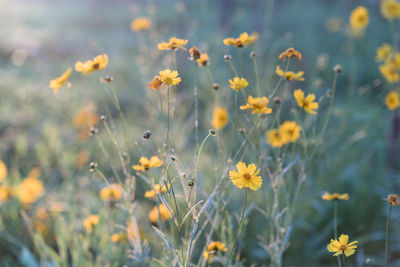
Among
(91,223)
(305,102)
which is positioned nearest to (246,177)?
(305,102)

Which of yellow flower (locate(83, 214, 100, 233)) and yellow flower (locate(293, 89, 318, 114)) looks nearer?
yellow flower (locate(293, 89, 318, 114))

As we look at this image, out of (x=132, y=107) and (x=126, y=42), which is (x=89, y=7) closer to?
(x=126, y=42)

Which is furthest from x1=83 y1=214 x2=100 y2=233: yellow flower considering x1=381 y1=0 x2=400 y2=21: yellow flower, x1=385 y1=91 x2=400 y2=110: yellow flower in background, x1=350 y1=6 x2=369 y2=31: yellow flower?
x1=381 y1=0 x2=400 y2=21: yellow flower

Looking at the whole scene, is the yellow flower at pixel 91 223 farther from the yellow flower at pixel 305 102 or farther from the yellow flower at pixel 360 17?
the yellow flower at pixel 360 17

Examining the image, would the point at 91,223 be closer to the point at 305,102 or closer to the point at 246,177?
the point at 246,177

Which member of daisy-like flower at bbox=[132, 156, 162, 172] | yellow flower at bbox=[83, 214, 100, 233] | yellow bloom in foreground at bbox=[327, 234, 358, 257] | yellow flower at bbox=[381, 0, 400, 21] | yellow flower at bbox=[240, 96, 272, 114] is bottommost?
yellow bloom in foreground at bbox=[327, 234, 358, 257]

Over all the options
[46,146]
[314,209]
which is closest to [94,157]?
[46,146]

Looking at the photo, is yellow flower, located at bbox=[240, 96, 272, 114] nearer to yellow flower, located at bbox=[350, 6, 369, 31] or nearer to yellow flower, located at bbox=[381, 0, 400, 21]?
yellow flower, located at bbox=[350, 6, 369, 31]

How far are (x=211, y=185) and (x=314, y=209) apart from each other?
0.57 m

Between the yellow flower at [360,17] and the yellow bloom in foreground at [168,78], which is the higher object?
the yellow flower at [360,17]

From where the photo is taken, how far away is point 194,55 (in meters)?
1.02

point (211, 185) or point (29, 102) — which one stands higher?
point (29, 102)

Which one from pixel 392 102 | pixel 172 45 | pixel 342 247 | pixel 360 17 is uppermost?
pixel 360 17

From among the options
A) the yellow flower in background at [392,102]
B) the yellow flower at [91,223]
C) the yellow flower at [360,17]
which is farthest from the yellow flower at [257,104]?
the yellow flower at [360,17]
